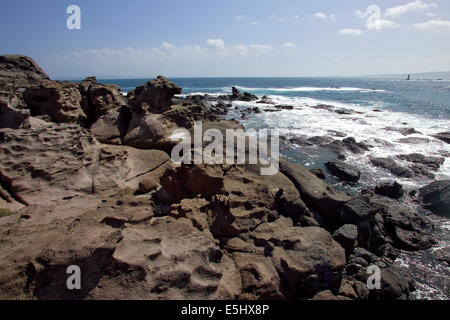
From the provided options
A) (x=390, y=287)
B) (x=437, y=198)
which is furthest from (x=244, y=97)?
(x=390, y=287)

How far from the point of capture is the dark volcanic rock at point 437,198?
938 centimetres

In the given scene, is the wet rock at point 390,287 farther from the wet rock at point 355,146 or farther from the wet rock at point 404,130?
the wet rock at point 404,130

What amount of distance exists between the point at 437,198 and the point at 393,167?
12.5 feet

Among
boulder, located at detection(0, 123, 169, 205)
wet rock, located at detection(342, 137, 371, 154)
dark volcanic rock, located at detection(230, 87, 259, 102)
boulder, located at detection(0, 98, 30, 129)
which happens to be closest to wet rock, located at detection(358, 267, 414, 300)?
boulder, located at detection(0, 123, 169, 205)

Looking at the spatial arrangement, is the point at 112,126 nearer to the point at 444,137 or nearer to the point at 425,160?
the point at 425,160

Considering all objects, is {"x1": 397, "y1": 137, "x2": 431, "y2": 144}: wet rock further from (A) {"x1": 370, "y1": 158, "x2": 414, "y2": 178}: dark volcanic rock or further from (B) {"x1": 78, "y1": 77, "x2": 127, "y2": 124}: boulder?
(B) {"x1": 78, "y1": 77, "x2": 127, "y2": 124}: boulder

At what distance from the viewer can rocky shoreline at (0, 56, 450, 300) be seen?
11.1ft

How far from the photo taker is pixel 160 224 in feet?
13.7

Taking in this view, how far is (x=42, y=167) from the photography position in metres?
5.89

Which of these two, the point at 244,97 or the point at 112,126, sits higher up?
the point at 244,97

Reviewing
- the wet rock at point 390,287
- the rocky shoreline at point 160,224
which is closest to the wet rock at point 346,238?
the rocky shoreline at point 160,224

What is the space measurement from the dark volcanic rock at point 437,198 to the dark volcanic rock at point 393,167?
219 centimetres

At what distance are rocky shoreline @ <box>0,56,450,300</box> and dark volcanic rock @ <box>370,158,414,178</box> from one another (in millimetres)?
3063
